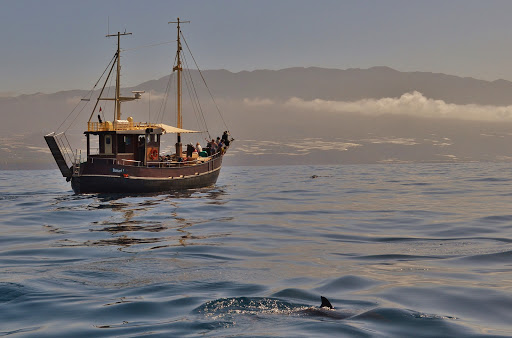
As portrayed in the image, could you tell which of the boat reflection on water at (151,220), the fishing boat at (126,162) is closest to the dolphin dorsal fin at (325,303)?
the boat reflection on water at (151,220)

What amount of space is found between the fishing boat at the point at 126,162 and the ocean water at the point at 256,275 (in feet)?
49.5

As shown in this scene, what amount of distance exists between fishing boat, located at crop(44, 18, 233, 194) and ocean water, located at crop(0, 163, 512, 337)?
15.1 m

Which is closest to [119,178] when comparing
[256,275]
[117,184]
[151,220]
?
[117,184]

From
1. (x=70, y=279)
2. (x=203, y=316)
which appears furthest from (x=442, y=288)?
(x=70, y=279)

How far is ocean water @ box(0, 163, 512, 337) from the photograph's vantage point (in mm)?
10969

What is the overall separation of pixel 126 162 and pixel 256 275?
36.3 meters

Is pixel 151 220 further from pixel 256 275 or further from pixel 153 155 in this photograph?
pixel 153 155

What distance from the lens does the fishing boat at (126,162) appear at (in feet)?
156

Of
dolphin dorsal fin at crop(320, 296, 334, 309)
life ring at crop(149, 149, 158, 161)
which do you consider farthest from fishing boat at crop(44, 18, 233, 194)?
dolphin dorsal fin at crop(320, 296, 334, 309)

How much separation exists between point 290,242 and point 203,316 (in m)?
11.2

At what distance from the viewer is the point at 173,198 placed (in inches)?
1759

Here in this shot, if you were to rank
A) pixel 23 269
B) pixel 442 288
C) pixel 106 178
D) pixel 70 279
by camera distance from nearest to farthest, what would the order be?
pixel 442 288 < pixel 70 279 < pixel 23 269 < pixel 106 178

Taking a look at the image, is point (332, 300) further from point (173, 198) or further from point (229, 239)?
point (173, 198)

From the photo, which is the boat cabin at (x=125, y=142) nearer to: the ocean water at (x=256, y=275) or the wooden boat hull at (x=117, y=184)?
the wooden boat hull at (x=117, y=184)
